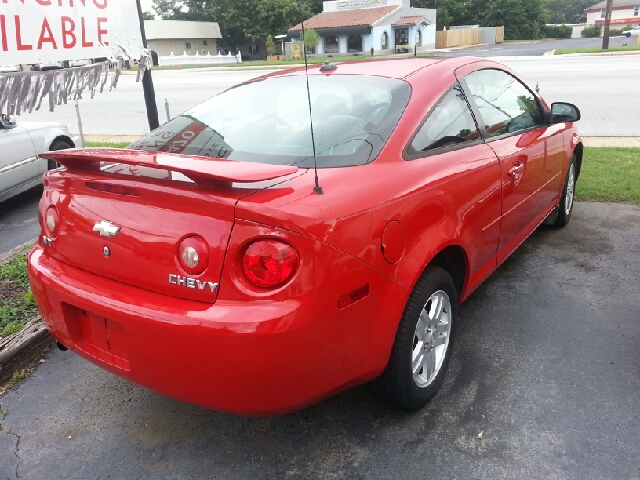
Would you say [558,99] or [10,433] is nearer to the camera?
[10,433]

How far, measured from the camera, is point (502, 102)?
144 inches

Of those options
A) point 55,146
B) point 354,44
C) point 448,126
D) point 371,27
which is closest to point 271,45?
point 354,44

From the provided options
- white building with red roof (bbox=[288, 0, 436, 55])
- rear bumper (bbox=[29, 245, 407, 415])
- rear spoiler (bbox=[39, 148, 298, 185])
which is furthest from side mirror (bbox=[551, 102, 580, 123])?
white building with red roof (bbox=[288, 0, 436, 55])

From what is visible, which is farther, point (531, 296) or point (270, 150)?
point (531, 296)

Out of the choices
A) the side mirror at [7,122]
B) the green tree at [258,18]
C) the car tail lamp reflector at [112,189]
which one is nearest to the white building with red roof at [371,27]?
the green tree at [258,18]

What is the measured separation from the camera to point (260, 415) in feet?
6.84

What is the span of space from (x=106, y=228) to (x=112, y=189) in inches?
6.4

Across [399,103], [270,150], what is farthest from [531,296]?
[270,150]

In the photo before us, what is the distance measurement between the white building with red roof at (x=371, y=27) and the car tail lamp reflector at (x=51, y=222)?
41.2 meters

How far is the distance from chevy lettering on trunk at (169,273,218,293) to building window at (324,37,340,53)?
151ft

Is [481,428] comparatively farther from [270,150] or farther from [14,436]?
[14,436]

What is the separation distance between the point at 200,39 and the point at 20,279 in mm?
61711

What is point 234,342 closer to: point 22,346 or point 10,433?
point 10,433

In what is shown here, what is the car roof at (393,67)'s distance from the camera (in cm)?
307
